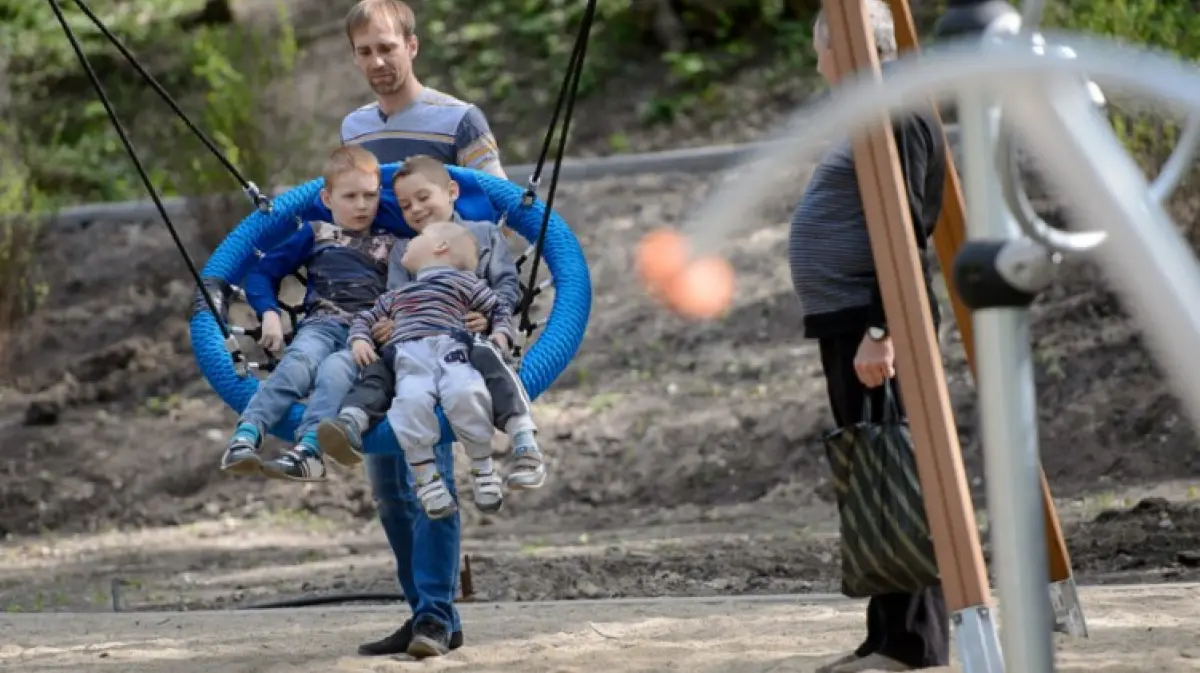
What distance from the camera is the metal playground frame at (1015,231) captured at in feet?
4.91

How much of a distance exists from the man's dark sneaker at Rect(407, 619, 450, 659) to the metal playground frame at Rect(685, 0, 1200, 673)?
161 centimetres

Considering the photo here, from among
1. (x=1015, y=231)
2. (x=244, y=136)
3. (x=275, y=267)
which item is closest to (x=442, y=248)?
(x=275, y=267)

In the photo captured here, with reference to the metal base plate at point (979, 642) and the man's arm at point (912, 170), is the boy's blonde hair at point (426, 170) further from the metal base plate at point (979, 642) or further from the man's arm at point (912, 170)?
the metal base plate at point (979, 642)

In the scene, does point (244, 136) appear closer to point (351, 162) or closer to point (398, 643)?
point (351, 162)

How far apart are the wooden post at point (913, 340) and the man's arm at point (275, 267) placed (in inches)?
64.7

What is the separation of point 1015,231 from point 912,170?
186 cm

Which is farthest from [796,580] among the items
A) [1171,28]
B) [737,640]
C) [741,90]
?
[741,90]

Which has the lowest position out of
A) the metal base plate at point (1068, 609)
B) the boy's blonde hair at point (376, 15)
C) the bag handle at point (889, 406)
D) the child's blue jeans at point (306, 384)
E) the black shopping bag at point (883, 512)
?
the metal base plate at point (1068, 609)

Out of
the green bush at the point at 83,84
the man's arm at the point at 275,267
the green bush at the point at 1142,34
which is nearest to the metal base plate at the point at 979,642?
the man's arm at the point at 275,267

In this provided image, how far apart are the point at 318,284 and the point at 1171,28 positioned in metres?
5.26

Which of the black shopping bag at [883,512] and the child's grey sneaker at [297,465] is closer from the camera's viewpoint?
the black shopping bag at [883,512]

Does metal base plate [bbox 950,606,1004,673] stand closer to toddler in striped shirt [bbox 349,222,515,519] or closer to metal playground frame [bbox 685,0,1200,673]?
metal playground frame [bbox 685,0,1200,673]

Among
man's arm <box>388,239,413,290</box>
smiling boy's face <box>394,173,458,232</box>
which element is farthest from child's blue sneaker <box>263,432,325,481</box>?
smiling boy's face <box>394,173,458,232</box>

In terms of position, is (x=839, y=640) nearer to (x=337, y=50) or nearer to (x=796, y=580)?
(x=796, y=580)
